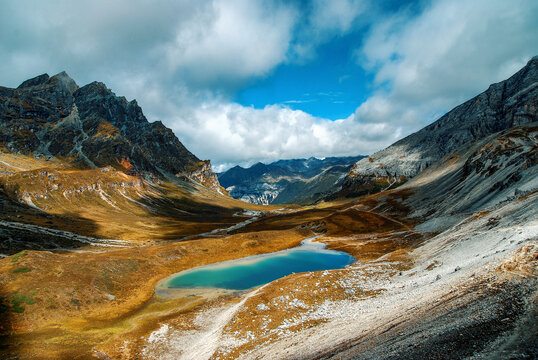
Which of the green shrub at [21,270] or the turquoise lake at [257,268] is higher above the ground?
the green shrub at [21,270]

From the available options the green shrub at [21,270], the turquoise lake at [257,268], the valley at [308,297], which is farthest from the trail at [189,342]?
the green shrub at [21,270]

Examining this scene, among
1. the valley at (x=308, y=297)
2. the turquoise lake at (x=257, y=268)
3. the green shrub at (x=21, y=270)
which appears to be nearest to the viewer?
the valley at (x=308, y=297)

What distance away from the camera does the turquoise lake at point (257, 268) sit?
60812mm

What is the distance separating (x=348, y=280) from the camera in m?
40.7

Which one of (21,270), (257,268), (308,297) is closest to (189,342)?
(308,297)

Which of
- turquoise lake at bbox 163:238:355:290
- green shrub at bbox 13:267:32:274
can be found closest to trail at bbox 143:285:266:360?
turquoise lake at bbox 163:238:355:290

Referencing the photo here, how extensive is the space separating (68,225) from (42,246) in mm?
36559

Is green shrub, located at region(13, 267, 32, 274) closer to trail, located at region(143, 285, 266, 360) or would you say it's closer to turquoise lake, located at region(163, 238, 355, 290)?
turquoise lake, located at region(163, 238, 355, 290)

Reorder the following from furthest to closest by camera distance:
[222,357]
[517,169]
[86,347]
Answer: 1. [517,169]
2. [86,347]
3. [222,357]

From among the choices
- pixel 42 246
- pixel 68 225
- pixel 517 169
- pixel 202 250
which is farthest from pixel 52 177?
pixel 517 169

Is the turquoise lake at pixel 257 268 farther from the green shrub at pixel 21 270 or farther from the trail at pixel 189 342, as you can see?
the green shrub at pixel 21 270

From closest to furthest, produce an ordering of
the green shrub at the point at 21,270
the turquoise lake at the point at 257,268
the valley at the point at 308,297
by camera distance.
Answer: the valley at the point at 308,297 < the green shrub at the point at 21,270 < the turquoise lake at the point at 257,268

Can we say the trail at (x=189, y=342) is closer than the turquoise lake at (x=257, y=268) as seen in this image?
Yes

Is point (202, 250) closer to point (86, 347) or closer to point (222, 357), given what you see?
point (86, 347)
